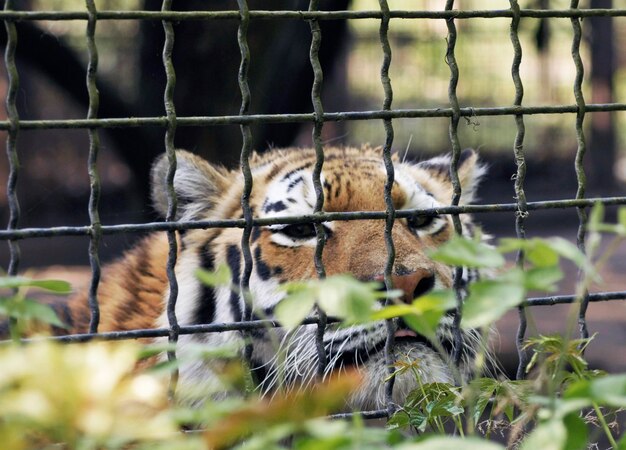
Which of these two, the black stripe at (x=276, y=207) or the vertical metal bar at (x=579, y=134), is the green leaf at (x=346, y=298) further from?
the black stripe at (x=276, y=207)

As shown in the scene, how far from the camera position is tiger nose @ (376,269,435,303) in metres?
2.37

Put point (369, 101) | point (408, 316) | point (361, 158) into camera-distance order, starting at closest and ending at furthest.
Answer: point (408, 316)
point (361, 158)
point (369, 101)

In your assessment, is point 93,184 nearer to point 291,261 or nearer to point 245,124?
point 245,124

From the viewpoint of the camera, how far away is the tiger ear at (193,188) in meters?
Answer: 2.96

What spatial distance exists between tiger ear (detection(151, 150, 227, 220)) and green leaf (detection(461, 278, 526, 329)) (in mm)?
1957

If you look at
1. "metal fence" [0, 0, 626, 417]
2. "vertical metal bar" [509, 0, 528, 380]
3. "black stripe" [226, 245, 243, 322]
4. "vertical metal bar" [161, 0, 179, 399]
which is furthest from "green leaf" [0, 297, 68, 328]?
"black stripe" [226, 245, 243, 322]

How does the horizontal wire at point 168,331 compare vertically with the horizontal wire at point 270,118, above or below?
below

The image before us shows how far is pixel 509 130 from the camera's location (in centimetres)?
838

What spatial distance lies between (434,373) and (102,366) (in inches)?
67.6

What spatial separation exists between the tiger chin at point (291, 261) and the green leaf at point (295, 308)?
4.31 ft

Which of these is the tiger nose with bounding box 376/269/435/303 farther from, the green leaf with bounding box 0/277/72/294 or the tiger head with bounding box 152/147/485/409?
the green leaf with bounding box 0/277/72/294

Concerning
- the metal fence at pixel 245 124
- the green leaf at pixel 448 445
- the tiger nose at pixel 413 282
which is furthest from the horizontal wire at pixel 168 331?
the green leaf at pixel 448 445

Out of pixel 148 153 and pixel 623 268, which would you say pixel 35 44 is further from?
pixel 623 268

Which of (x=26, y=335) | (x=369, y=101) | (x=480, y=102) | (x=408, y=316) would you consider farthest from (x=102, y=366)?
(x=480, y=102)
